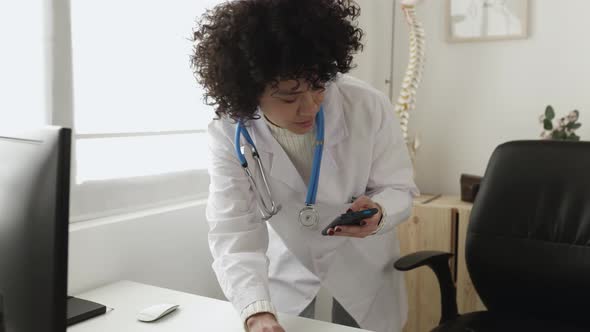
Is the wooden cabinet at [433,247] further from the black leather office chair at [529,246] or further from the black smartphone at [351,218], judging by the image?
the black smartphone at [351,218]

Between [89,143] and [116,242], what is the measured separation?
0.93 feet

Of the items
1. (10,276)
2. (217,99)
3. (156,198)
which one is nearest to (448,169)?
(156,198)

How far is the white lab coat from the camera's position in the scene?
1.28 meters

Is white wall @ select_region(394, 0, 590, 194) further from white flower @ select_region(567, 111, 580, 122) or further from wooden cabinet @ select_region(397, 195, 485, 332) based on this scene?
wooden cabinet @ select_region(397, 195, 485, 332)

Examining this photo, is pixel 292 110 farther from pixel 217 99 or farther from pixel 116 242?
pixel 116 242

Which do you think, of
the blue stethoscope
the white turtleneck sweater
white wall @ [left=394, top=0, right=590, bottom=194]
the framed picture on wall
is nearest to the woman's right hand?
the blue stethoscope

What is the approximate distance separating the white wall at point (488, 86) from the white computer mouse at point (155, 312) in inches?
63.1

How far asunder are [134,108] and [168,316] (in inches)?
26.5

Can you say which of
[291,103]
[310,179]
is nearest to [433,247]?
[310,179]

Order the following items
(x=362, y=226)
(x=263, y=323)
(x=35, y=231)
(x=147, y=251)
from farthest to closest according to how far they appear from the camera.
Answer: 1. (x=147, y=251)
2. (x=362, y=226)
3. (x=263, y=323)
4. (x=35, y=231)

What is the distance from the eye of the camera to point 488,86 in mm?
2381

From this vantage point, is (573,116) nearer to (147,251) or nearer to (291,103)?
(291,103)

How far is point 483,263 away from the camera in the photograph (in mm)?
1565

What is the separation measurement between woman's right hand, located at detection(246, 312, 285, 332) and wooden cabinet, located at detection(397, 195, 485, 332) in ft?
3.88
